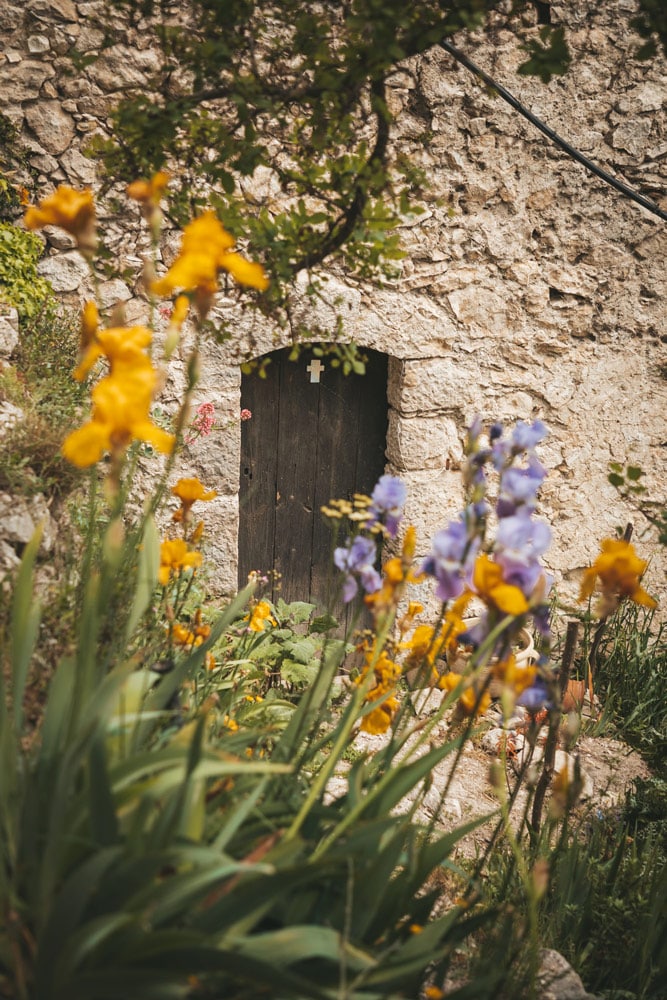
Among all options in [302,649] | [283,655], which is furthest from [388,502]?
[283,655]

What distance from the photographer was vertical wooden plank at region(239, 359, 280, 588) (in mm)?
4254

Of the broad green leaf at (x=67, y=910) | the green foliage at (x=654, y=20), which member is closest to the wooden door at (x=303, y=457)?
the green foliage at (x=654, y=20)

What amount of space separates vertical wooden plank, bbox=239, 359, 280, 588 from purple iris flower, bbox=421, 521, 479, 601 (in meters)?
3.09

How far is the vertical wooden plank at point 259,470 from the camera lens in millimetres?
4254

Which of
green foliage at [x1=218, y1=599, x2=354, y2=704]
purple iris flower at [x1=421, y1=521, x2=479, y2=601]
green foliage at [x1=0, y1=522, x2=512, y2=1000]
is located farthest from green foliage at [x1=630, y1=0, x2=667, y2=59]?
green foliage at [x1=218, y1=599, x2=354, y2=704]

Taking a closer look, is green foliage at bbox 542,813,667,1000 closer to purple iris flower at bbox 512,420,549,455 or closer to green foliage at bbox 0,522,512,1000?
green foliage at bbox 0,522,512,1000

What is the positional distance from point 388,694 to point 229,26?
1629 millimetres

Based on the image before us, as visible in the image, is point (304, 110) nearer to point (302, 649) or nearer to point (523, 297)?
point (302, 649)

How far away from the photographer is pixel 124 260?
371 cm

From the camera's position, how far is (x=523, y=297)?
4383mm

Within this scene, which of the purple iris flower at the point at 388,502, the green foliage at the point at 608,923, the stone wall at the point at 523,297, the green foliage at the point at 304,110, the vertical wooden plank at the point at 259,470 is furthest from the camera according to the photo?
the vertical wooden plank at the point at 259,470

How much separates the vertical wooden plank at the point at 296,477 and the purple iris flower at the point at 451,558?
318 centimetres

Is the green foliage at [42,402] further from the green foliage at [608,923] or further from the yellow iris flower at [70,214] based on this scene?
the green foliage at [608,923]

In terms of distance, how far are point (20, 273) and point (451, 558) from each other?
9.89 feet
